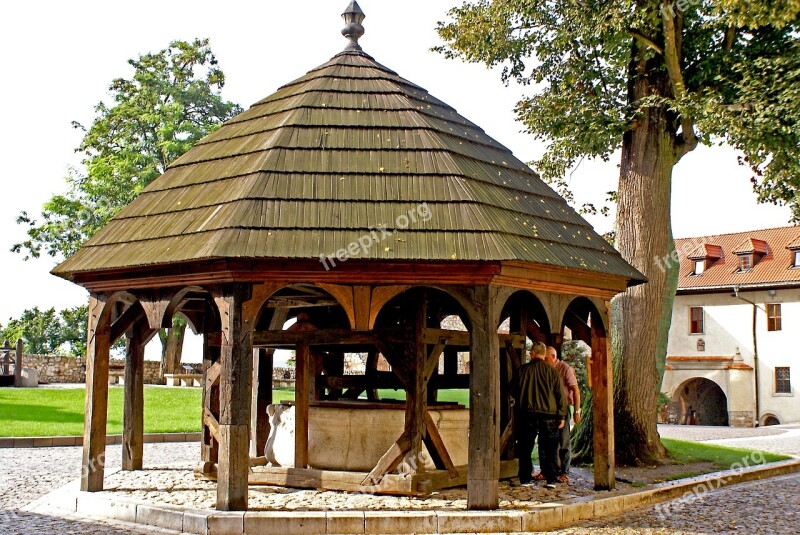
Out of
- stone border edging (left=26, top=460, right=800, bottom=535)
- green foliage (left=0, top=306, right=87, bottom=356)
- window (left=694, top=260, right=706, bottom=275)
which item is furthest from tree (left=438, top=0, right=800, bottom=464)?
green foliage (left=0, top=306, right=87, bottom=356)

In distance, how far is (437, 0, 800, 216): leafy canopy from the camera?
46.1 ft

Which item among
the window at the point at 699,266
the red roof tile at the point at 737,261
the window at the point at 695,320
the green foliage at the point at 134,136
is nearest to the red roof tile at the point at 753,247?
the red roof tile at the point at 737,261

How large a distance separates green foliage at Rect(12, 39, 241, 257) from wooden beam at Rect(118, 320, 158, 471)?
90.3 feet

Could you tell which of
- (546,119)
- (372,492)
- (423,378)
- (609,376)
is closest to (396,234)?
(423,378)

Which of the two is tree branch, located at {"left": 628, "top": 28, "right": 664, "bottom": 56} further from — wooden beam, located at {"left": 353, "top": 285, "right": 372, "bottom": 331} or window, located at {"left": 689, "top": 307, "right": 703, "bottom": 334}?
window, located at {"left": 689, "top": 307, "right": 703, "bottom": 334}

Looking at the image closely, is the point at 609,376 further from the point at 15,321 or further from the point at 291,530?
the point at 15,321

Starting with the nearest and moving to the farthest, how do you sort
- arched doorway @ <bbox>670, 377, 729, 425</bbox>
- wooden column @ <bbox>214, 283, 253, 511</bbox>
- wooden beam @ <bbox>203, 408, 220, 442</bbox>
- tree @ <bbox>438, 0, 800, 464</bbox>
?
1. wooden column @ <bbox>214, 283, 253, 511</bbox>
2. wooden beam @ <bbox>203, 408, 220, 442</bbox>
3. tree @ <bbox>438, 0, 800, 464</bbox>
4. arched doorway @ <bbox>670, 377, 729, 425</bbox>

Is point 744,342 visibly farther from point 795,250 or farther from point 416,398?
point 416,398

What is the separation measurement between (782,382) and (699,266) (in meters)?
7.53

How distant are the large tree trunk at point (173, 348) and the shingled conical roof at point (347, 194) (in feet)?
98.9

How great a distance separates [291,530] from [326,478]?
2.01m

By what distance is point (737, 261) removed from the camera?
46031 millimetres

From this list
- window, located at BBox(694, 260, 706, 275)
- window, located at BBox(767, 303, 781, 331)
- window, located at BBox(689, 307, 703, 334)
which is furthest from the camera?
window, located at BBox(694, 260, 706, 275)

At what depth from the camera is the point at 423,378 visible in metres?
9.97
